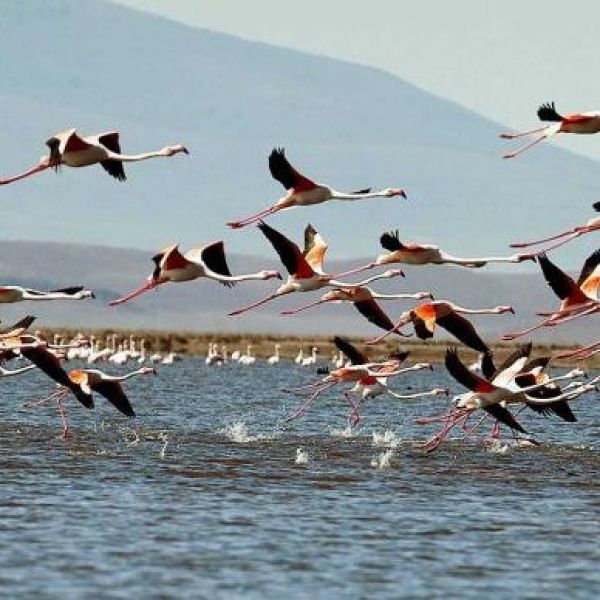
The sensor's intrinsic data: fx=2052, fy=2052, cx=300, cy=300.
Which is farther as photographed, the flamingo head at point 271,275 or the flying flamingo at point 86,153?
the flamingo head at point 271,275

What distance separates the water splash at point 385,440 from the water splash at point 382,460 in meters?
2.25

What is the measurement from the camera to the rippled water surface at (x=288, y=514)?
1652cm

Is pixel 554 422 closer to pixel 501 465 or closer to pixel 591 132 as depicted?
pixel 501 465

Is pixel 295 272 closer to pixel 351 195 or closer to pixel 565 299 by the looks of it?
pixel 351 195

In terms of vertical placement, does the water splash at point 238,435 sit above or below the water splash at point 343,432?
below

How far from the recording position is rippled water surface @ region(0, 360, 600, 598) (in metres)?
16.5

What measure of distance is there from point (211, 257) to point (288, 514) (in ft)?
11.8

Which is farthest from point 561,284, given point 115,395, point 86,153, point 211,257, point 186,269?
point 115,395

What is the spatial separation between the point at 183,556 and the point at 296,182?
561cm

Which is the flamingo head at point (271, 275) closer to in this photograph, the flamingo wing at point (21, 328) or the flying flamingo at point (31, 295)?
the flying flamingo at point (31, 295)

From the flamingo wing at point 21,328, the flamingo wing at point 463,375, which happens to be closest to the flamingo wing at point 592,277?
the flamingo wing at point 463,375

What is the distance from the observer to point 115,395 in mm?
26734

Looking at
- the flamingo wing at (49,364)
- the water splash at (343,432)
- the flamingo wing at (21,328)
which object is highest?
the flamingo wing at (21,328)

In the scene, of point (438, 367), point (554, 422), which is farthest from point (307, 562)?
point (438, 367)
